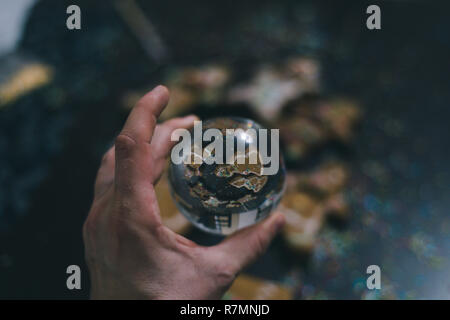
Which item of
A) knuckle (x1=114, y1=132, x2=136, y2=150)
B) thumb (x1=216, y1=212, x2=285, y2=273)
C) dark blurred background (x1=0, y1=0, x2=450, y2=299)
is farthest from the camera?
dark blurred background (x1=0, y1=0, x2=450, y2=299)

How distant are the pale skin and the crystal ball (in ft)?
0.22

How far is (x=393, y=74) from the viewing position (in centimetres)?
127

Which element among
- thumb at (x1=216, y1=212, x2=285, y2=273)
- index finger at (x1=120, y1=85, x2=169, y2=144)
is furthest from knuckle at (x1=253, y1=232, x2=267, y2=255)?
index finger at (x1=120, y1=85, x2=169, y2=144)

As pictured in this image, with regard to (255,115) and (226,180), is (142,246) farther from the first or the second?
(255,115)

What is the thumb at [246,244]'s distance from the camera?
706 mm

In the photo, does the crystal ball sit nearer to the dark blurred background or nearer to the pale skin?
the pale skin

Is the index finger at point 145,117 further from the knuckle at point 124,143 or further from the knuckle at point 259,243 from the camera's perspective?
the knuckle at point 259,243

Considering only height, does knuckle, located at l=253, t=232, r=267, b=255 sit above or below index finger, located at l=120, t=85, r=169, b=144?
below

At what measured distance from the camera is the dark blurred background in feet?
3.12

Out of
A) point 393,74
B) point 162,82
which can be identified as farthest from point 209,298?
point 393,74

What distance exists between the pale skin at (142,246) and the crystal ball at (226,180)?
0.22 ft

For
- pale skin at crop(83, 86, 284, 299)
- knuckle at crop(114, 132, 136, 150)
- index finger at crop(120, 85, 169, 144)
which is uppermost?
index finger at crop(120, 85, 169, 144)
